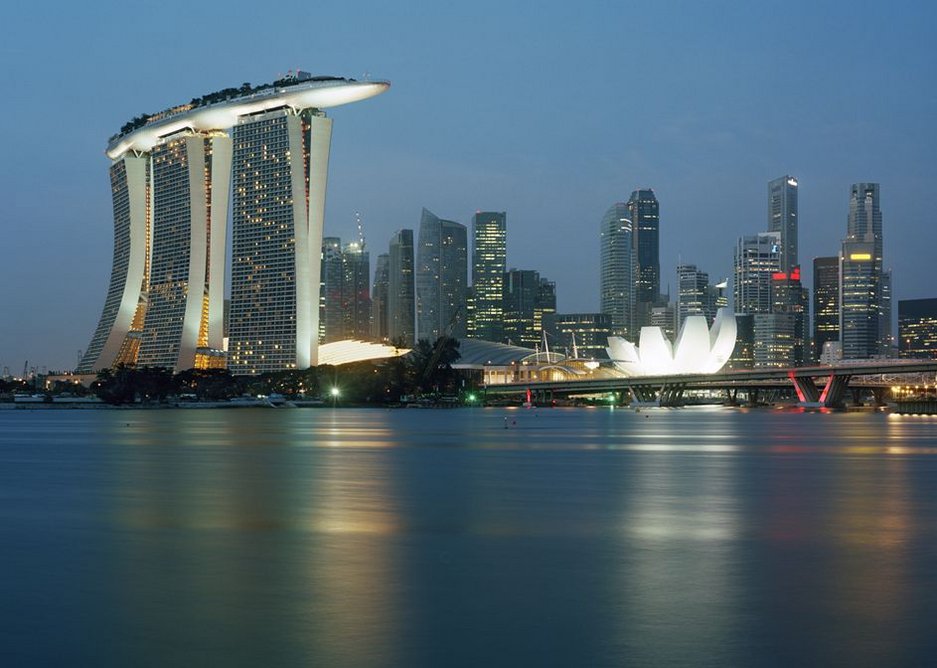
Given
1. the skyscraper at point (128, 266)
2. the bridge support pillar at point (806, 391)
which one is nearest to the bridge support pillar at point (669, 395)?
the bridge support pillar at point (806, 391)

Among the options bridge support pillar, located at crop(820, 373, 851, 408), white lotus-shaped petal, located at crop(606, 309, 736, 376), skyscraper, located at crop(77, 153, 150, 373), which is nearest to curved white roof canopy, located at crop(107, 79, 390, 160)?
skyscraper, located at crop(77, 153, 150, 373)

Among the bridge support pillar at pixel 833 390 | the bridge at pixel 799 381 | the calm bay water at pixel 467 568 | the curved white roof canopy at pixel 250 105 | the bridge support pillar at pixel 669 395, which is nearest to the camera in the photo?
the calm bay water at pixel 467 568

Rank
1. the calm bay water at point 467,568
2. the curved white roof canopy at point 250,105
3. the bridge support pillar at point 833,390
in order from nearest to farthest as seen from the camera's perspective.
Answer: the calm bay water at point 467,568
the bridge support pillar at point 833,390
the curved white roof canopy at point 250,105

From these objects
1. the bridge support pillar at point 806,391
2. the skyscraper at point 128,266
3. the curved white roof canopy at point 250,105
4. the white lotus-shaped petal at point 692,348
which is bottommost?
the bridge support pillar at point 806,391

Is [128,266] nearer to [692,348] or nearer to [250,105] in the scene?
[250,105]

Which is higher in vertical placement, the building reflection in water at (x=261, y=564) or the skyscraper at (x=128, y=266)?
the skyscraper at (x=128, y=266)

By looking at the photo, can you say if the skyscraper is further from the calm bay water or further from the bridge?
the calm bay water

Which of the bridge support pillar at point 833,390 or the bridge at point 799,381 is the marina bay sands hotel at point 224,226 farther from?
the bridge support pillar at point 833,390
